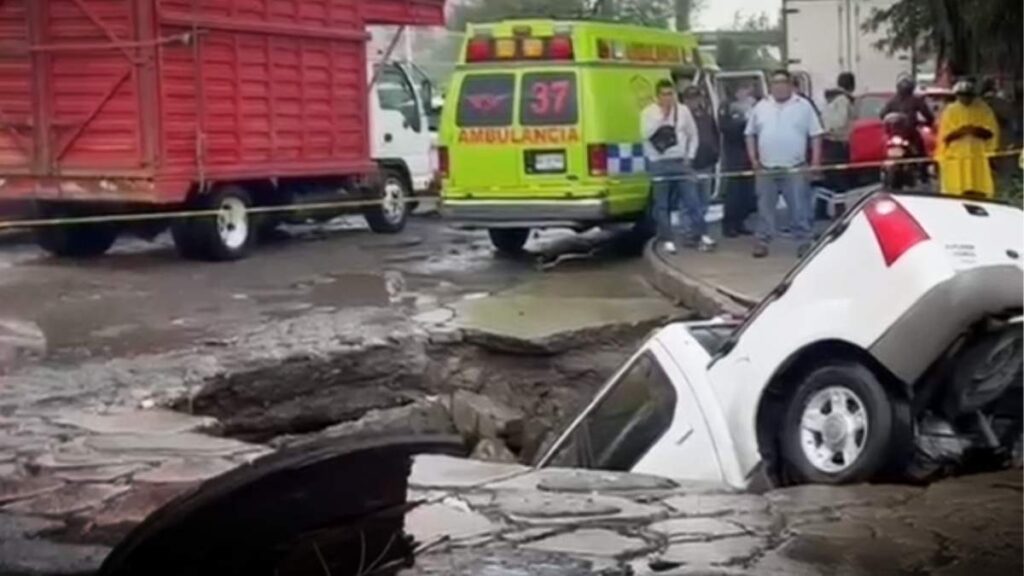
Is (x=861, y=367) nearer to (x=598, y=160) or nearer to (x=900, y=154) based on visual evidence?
(x=900, y=154)

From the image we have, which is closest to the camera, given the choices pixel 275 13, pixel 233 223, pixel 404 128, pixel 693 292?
pixel 693 292

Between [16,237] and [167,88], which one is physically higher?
[167,88]

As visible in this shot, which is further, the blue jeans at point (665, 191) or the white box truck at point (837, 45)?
the blue jeans at point (665, 191)

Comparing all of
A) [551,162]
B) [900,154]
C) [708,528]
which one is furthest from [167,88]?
[708,528]

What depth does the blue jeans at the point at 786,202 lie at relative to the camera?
12.9 m

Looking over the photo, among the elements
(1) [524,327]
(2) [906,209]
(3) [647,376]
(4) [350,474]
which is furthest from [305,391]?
(4) [350,474]

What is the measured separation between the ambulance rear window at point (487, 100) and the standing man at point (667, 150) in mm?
1216

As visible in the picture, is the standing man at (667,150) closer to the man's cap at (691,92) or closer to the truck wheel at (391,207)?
the man's cap at (691,92)

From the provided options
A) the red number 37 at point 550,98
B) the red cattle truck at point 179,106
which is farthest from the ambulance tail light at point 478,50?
the red cattle truck at point 179,106

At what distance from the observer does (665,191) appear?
47.8 ft

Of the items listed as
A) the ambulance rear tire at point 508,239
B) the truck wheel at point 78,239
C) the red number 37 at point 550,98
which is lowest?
the ambulance rear tire at point 508,239

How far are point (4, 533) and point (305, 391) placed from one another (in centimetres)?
422

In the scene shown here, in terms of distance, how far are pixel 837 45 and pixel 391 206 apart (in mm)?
5551

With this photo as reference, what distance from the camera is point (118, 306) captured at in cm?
1323
